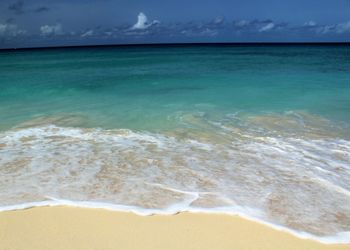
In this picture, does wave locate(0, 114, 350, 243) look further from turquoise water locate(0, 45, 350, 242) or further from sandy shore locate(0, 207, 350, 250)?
sandy shore locate(0, 207, 350, 250)

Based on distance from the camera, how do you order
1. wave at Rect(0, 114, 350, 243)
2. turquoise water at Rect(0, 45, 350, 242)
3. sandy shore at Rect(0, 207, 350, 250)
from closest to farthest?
sandy shore at Rect(0, 207, 350, 250)
wave at Rect(0, 114, 350, 243)
turquoise water at Rect(0, 45, 350, 242)

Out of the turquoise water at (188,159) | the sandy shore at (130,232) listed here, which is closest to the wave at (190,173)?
the turquoise water at (188,159)

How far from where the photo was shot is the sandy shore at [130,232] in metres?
3.29

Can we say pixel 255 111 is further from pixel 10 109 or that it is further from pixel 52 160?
pixel 10 109

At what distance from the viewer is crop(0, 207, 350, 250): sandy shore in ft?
10.8

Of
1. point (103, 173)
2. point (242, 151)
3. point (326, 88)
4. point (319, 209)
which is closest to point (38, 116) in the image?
point (103, 173)

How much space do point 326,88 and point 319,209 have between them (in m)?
13.0

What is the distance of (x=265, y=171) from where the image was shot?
5270mm

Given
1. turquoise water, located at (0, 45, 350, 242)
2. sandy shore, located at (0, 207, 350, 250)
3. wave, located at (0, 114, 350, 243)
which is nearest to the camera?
sandy shore, located at (0, 207, 350, 250)

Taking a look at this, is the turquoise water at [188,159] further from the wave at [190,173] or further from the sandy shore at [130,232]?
the sandy shore at [130,232]

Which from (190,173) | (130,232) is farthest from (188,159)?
(130,232)

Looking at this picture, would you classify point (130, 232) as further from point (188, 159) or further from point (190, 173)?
point (188, 159)

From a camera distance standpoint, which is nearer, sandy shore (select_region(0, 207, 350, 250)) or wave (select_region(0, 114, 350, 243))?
sandy shore (select_region(0, 207, 350, 250))

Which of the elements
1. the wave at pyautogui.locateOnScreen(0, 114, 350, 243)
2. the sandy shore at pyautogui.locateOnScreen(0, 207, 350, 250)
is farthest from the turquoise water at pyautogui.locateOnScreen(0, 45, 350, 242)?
the sandy shore at pyautogui.locateOnScreen(0, 207, 350, 250)
